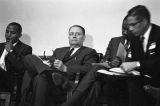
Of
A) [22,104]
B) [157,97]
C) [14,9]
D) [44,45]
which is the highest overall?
[14,9]

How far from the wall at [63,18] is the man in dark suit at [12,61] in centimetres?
35

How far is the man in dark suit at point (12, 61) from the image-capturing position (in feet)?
9.34

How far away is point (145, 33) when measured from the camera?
246 cm

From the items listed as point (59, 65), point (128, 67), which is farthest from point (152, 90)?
point (59, 65)

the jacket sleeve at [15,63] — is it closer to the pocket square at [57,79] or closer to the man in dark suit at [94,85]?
the pocket square at [57,79]

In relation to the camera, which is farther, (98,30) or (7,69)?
(98,30)

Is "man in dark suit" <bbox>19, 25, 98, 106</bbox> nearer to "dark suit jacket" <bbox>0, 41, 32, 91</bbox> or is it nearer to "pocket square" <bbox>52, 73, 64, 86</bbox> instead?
"pocket square" <bbox>52, 73, 64, 86</bbox>

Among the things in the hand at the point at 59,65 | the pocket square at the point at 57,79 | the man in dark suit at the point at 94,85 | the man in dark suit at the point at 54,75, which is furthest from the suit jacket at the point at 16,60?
the man in dark suit at the point at 94,85

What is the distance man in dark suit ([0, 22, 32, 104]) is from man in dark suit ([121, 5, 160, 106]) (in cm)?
113

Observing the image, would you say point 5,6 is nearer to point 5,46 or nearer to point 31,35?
point 31,35

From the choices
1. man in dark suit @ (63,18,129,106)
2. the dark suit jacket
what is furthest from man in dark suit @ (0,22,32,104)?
man in dark suit @ (63,18,129,106)

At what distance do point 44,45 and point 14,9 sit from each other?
626 mm

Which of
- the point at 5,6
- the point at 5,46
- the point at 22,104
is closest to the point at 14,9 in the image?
the point at 5,6

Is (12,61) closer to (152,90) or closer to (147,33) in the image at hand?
(147,33)
